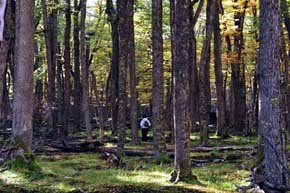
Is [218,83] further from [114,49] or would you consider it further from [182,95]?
[182,95]

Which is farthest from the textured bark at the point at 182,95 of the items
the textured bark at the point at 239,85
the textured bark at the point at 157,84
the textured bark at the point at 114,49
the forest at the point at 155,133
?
the textured bark at the point at 239,85

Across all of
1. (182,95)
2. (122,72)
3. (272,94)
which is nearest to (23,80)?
(182,95)

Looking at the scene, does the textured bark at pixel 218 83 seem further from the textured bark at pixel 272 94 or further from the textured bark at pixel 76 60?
the textured bark at pixel 272 94

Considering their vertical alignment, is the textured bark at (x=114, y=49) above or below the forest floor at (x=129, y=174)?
above

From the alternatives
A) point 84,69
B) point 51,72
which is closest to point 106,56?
point 51,72

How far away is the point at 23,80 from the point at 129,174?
9.90ft

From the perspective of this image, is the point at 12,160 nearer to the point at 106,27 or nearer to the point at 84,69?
the point at 84,69

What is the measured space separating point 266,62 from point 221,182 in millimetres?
2748

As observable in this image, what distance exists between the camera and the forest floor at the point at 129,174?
8391mm

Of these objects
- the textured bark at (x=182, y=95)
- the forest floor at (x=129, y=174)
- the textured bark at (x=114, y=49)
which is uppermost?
the textured bark at (x=114, y=49)

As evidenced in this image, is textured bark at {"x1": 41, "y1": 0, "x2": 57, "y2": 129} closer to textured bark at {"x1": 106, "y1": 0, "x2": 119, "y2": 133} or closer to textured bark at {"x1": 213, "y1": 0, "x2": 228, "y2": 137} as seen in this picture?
textured bark at {"x1": 106, "y1": 0, "x2": 119, "y2": 133}

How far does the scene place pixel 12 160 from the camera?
9984 mm

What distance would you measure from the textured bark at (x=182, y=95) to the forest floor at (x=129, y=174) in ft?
1.35

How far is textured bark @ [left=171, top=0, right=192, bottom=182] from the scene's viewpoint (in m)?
9.17
